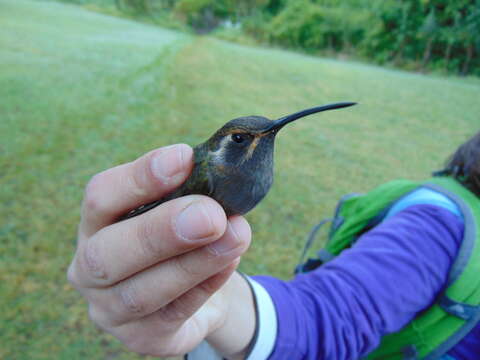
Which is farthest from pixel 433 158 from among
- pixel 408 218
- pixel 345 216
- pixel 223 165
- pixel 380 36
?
pixel 380 36

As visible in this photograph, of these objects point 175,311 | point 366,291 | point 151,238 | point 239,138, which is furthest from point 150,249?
point 366,291

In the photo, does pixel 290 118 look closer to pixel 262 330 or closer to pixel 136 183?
pixel 136 183

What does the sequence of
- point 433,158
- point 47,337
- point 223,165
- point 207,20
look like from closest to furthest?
point 223,165, point 47,337, point 433,158, point 207,20

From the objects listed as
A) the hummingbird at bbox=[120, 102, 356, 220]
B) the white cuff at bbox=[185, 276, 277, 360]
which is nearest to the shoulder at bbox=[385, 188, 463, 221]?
the white cuff at bbox=[185, 276, 277, 360]

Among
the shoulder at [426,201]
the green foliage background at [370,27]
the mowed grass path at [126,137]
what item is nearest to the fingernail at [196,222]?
the shoulder at [426,201]

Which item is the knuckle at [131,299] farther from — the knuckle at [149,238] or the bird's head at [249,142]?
the bird's head at [249,142]

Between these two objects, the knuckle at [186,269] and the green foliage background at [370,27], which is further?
the green foliage background at [370,27]

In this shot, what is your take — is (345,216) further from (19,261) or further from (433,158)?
(433,158)
